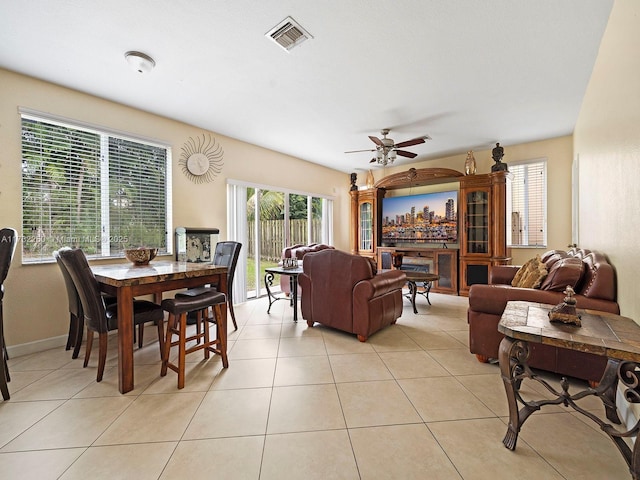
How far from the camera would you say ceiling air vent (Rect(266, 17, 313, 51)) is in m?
2.09

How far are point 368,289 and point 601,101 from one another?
2.61m

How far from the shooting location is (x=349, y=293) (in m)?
2.97

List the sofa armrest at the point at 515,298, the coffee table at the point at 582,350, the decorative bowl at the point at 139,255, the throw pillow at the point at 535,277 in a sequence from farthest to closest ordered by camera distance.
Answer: the decorative bowl at the point at 139,255
the throw pillow at the point at 535,277
the sofa armrest at the point at 515,298
the coffee table at the point at 582,350

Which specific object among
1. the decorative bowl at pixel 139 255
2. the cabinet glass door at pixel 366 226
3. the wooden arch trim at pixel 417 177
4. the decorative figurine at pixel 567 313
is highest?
the wooden arch trim at pixel 417 177

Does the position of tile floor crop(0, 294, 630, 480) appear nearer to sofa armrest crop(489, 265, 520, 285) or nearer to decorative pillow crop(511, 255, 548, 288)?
decorative pillow crop(511, 255, 548, 288)

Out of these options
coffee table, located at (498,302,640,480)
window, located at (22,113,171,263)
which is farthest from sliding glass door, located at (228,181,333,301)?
coffee table, located at (498,302,640,480)

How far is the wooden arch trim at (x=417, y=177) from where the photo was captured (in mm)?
5379

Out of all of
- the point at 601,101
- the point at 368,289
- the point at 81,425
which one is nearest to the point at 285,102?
the point at 368,289

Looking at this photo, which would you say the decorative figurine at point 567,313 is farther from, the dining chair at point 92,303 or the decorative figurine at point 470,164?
the decorative figurine at point 470,164

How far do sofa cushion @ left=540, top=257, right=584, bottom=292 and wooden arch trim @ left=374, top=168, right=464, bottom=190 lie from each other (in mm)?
3391

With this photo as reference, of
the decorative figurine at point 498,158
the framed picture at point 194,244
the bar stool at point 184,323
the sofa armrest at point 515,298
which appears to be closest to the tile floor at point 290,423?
the bar stool at point 184,323

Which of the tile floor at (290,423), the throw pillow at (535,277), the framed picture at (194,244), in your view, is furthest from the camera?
the framed picture at (194,244)

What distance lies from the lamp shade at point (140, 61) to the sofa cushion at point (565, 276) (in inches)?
152

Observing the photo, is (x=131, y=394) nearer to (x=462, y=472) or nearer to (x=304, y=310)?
(x=304, y=310)
